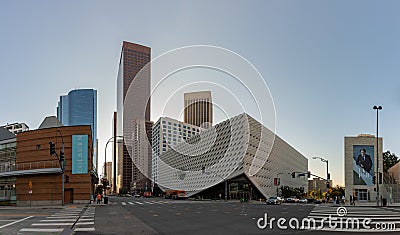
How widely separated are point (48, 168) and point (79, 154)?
15.8 feet

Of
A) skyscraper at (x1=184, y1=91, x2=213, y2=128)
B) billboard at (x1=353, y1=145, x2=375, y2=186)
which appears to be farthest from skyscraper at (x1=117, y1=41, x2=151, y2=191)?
billboard at (x1=353, y1=145, x2=375, y2=186)

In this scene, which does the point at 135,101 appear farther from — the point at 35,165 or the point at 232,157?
the point at 35,165

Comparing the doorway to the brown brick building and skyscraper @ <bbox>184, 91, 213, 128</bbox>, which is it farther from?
skyscraper @ <bbox>184, 91, 213, 128</bbox>

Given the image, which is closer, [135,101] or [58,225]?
[58,225]

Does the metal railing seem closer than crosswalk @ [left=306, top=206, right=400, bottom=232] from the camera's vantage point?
No

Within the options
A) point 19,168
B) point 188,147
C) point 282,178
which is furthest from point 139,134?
point 19,168

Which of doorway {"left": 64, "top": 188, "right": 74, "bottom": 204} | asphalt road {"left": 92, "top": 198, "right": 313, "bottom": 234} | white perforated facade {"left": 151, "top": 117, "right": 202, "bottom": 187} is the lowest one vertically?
doorway {"left": 64, "top": 188, "right": 74, "bottom": 204}

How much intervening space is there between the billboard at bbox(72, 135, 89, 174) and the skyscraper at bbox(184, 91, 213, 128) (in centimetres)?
2925

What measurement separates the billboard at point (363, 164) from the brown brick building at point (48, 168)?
75.6 meters

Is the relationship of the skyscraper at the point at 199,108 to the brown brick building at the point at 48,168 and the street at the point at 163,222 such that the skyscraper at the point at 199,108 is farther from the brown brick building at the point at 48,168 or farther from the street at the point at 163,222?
the street at the point at 163,222

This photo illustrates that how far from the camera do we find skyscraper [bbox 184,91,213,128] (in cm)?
9036

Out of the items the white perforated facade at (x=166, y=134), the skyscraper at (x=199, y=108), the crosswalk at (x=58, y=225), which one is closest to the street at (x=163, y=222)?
the crosswalk at (x=58, y=225)

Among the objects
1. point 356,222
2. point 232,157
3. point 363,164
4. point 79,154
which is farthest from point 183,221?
point 363,164

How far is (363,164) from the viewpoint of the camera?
114m
